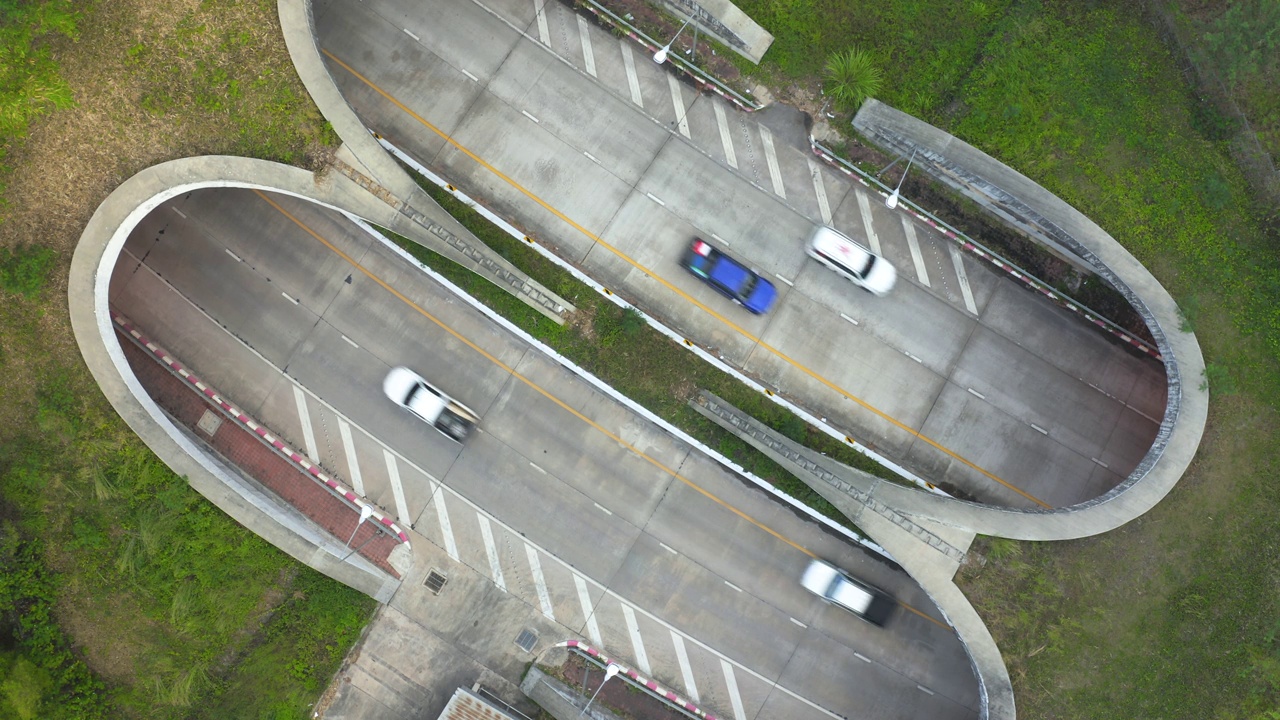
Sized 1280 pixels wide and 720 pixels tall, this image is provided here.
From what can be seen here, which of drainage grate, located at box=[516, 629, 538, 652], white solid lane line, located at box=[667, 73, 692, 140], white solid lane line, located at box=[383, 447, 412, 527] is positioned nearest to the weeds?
white solid lane line, located at box=[383, 447, 412, 527]

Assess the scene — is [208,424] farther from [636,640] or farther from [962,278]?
[962,278]

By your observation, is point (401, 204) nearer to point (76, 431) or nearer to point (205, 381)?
point (205, 381)

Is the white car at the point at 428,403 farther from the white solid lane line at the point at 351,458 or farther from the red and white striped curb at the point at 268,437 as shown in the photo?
the red and white striped curb at the point at 268,437

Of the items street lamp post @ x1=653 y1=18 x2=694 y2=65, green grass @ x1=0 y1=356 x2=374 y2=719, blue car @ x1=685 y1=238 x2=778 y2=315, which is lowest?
green grass @ x1=0 y1=356 x2=374 y2=719

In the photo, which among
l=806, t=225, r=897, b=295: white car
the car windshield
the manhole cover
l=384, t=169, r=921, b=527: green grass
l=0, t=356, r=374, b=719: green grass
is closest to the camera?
l=0, t=356, r=374, b=719: green grass

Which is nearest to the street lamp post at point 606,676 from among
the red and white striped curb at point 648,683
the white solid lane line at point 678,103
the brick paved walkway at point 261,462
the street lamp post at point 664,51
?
the red and white striped curb at point 648,683

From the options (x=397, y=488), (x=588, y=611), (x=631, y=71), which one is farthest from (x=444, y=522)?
(x=631, y=71)

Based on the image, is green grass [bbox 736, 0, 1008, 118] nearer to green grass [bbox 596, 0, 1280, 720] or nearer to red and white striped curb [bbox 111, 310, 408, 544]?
green grass [bbox 596, 0, 1280, 720]

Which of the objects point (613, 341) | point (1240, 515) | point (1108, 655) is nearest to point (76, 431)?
point (613, 341)
